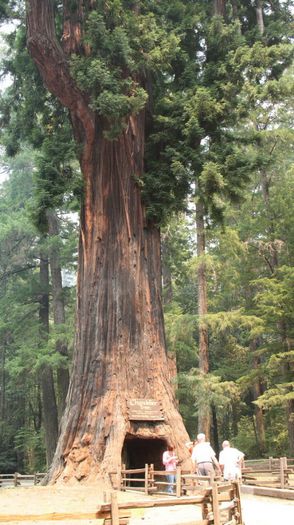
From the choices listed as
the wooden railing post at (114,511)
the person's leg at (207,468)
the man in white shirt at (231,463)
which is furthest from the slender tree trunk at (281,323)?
the wooden railing post at (114,511)

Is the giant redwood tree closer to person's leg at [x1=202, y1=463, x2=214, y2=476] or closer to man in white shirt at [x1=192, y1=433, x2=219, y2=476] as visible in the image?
man in white shirt at [x1=192, y1=433, x2=219, y2=476]

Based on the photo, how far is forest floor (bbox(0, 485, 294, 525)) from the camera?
7.55m

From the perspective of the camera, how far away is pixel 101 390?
1178 centimetres

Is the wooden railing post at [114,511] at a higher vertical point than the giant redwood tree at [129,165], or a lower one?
lower

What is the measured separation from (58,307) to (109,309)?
1410 cm

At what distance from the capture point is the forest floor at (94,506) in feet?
24.8

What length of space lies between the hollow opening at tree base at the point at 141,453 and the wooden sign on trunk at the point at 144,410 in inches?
40.9

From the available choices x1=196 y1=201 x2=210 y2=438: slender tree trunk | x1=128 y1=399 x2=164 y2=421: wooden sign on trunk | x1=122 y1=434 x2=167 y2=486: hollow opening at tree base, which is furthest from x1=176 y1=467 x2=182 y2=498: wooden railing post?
x1=196 y1=201 x2=210 y2=438: slender tree trunk

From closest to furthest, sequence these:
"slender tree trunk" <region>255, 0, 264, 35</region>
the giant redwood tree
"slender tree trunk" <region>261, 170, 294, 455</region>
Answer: the giant redwood tree → "slender tree trunk" <region>255, 0, 264, 35</region> → "slender tree trunk" <region>261, 170, 294, 455</region>

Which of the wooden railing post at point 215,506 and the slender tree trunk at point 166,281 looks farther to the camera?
the slender tree trunk at point 166,281

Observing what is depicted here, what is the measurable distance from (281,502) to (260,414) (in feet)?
52.8

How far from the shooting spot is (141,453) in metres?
13.8

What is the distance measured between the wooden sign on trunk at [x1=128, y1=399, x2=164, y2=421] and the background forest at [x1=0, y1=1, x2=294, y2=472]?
4.46 metres

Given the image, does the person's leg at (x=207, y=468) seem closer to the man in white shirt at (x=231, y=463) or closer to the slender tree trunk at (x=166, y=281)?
the man in white shirt at (x=231, y=463)
